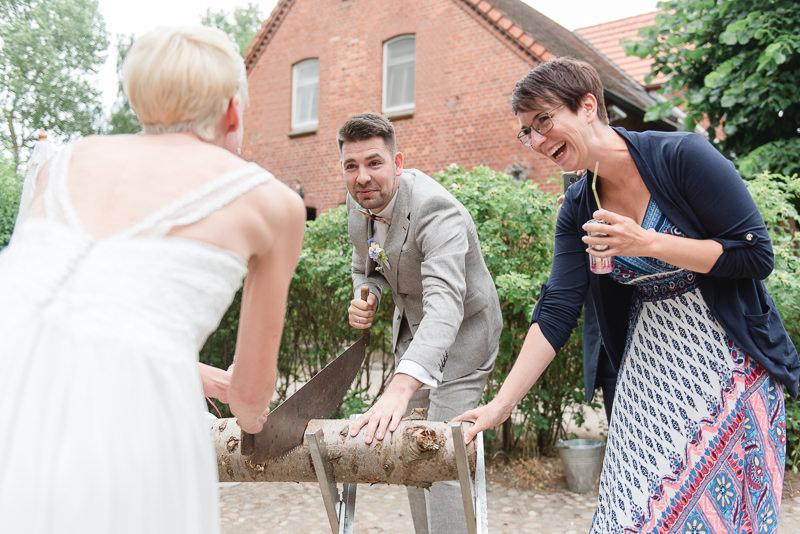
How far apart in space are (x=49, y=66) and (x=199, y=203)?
110 feet

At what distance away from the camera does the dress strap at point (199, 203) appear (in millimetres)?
1391

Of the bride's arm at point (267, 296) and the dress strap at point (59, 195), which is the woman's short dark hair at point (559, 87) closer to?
the bride's arm at point (267, 296)

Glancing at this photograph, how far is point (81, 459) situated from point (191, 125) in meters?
0.73

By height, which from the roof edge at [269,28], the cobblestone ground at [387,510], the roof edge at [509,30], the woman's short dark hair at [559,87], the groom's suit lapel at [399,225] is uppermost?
the roof edge at [269,28]

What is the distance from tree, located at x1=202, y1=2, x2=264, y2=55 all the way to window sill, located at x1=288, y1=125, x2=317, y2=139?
836 inches

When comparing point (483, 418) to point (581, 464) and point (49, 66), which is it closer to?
point (581, 464)

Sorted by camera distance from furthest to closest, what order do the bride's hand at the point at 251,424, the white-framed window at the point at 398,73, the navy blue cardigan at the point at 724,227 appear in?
the white-framed window at the point at 398,73 → the navy blue cardigan at the point at 724,227 → the bride's hand at the point at 251,424

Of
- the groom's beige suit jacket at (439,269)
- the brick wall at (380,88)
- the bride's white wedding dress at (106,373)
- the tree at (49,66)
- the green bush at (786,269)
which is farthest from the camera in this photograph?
the tree at (49,66)

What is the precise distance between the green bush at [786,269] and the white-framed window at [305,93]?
45.0 ft

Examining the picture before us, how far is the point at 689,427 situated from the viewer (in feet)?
7.48

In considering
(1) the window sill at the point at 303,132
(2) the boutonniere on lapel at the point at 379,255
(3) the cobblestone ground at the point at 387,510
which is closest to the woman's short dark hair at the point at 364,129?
(2) the boutonniere on lapel at the point at 379,255

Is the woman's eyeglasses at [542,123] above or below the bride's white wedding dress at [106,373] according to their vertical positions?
above

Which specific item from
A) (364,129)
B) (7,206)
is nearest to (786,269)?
(364,129)

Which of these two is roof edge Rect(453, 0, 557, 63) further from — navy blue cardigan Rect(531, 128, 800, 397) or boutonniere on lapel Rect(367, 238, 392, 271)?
navy blue cardigan Rect(531, 128, 800, 397)
